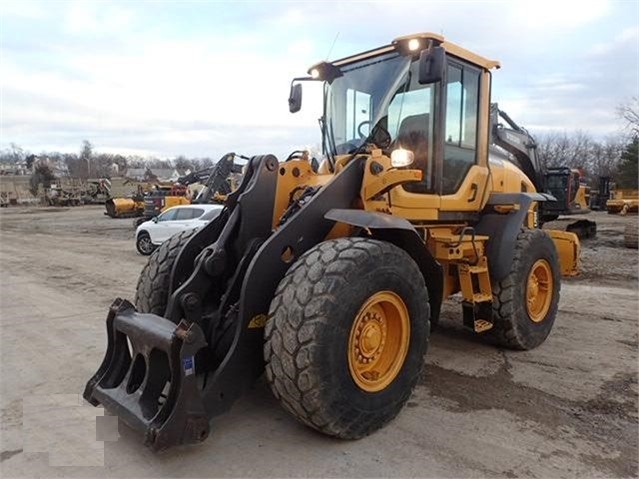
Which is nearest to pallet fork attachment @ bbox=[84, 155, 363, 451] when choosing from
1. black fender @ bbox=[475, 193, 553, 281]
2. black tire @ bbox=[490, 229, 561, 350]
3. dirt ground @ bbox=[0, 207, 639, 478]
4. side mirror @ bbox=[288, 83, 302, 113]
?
dirt ground @ bbox=[0, 207, 639, 478]

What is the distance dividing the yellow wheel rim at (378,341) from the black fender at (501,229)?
74.9 inches

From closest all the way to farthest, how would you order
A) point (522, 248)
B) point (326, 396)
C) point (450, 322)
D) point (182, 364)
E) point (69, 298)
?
point (182, 364) < point (326, 396) < point (522, 248) < point (450, 322) < point (69, 298)

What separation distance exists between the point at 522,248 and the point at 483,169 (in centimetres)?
90

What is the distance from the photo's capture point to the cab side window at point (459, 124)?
190 inches

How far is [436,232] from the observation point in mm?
4934

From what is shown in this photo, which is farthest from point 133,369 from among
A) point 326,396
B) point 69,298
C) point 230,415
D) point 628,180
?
point 628,180

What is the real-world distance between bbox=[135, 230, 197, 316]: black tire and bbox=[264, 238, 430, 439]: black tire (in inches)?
55.6

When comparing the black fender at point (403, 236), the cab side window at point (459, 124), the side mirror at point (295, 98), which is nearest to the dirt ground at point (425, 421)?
the black fender at point (403, 236)

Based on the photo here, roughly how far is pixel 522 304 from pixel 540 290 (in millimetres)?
720

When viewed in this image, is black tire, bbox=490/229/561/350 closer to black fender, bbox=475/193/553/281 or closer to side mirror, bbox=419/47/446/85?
black fender, bbox=475/193/553/281

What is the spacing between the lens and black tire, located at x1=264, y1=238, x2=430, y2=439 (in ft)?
10.1

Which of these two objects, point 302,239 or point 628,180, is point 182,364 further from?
point 628,180

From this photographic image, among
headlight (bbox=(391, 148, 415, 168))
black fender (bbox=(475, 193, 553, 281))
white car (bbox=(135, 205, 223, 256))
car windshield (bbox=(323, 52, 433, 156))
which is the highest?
car windshield (bbox=(323, 52, 433, 156))

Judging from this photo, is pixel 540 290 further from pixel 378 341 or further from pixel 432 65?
pixel 432 65
